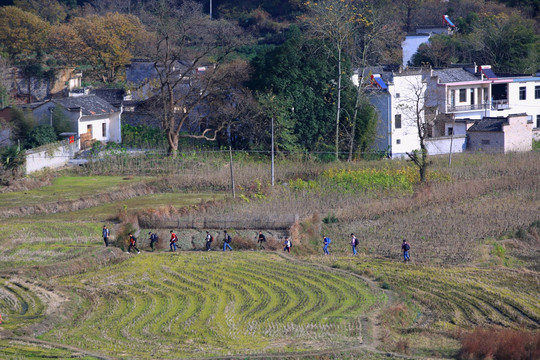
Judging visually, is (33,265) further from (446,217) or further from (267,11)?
(267,11)

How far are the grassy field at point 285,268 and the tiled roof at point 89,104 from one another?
475cm

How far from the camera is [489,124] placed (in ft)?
136

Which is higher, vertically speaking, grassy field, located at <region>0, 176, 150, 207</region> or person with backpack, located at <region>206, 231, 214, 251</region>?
grassy field, located at <region>0, 176, 150, 207</region>

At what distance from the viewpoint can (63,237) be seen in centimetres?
2591

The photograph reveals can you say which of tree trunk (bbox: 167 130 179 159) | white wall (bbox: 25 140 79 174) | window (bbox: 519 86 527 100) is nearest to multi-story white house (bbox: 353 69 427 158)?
window (bbox: 519 86 527 100)

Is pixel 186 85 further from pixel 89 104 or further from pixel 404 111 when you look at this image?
pixel 404 111

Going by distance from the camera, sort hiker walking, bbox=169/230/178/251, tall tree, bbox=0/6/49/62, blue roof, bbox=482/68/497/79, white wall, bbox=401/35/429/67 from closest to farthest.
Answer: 1. hiker walking, bbox=169/230/178/251
2. blue roof, bbox=482/68/497/79
3. tall tree, bbox=0/6/49/62
4. white wall, bbox=401/35/429/67

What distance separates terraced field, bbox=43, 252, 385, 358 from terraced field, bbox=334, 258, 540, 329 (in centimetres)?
110

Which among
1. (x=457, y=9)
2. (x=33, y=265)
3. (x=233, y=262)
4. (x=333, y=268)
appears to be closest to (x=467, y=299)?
(x=333, y=268)

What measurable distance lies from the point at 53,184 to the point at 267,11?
37.0 meters

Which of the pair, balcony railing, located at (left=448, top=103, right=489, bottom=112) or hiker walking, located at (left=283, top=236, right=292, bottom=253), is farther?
balcony railing, located at (left=448, top=103, right=489, bottom=112)

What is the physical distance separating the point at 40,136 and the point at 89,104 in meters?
4.28

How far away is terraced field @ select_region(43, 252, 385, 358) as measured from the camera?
645 inches

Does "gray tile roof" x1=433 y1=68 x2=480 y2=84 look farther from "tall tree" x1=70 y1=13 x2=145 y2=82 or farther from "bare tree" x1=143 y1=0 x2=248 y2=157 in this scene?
"tall tree" x1=70 y1=13 x2=145 y2=82
